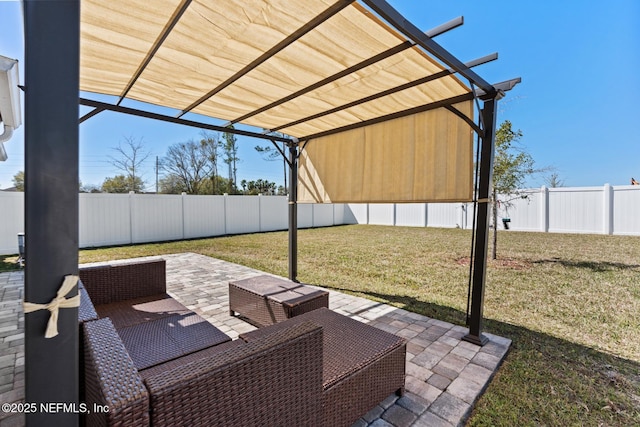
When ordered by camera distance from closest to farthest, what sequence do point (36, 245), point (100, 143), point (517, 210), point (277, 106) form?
1. point (36, 245)
2. point (277, 106)
3. point (517, 210)
4. point (100, 143)

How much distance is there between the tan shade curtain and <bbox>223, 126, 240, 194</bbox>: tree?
16.5 m

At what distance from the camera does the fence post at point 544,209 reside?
1280cm

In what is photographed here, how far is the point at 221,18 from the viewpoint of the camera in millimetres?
1948

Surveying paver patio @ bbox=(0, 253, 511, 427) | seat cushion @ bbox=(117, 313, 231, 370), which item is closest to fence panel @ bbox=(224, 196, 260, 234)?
paver patio @ bbox=(0, 253, 511, 427)

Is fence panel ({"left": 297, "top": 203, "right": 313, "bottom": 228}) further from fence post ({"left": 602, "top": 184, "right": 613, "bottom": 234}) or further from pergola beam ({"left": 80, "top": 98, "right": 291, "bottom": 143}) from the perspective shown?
fence post ({"left": 602, "top": 184, "right": 613, "bottom": 234})

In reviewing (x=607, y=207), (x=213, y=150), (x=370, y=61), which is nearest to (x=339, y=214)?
(x=213, y=150)

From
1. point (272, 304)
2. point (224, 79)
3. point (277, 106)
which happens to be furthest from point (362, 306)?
→ point (224, 79)

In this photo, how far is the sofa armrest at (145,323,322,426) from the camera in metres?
1.04

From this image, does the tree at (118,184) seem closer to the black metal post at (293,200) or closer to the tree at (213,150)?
the tree at (213,150)

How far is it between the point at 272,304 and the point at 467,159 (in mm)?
2693

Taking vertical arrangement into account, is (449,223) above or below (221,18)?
below

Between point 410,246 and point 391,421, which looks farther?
point 410,246

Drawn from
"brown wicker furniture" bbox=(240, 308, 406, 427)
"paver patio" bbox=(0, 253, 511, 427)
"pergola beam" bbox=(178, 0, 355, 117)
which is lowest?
"paver patio" bbox=(0, 253, 511, 427)

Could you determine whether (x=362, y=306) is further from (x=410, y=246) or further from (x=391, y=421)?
(x=410, y=246)
